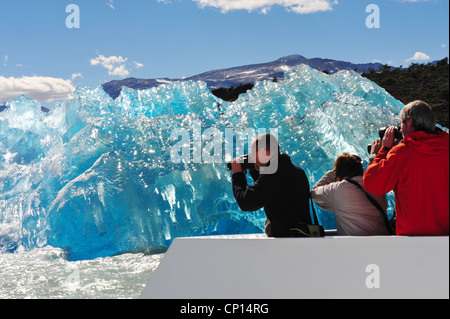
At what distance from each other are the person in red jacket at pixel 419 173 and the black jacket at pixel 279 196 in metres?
0.57

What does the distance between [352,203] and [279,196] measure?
47 cm

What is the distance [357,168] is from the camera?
3014 mm

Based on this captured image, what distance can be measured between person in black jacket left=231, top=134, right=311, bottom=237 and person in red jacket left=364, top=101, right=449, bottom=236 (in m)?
0.58

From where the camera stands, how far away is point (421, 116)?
251cm

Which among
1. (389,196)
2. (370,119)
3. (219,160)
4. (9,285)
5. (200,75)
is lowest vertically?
(9,285)

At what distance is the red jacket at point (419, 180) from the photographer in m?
2.48

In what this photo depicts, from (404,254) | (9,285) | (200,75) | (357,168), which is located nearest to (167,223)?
(9,285)

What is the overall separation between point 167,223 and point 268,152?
3556 mm

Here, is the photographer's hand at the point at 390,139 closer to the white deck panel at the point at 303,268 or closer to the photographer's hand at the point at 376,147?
the photographer's hand at the point at 376,147
